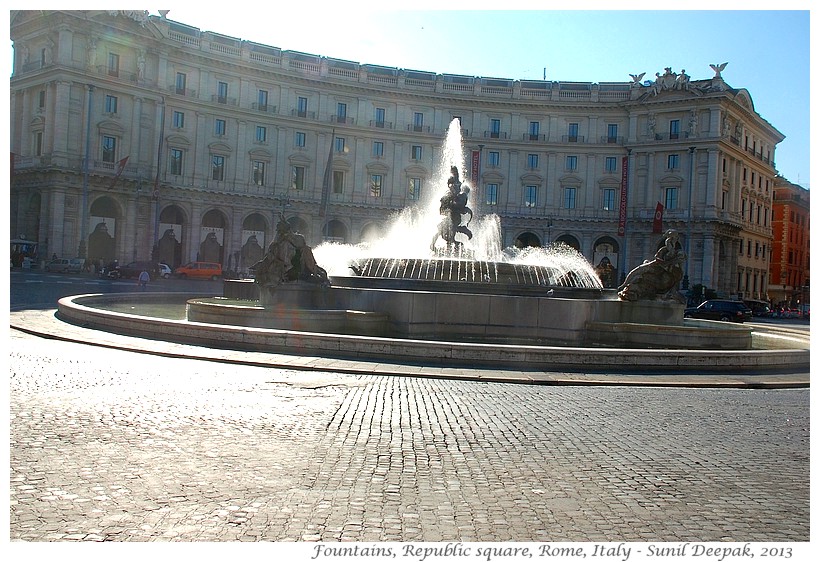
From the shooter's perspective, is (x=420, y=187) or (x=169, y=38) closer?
(x=169, y=38)

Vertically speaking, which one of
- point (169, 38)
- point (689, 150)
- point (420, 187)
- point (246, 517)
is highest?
point (169, 38)

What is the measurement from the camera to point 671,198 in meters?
75.1

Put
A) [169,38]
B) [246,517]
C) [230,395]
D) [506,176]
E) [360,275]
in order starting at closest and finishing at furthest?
[246,517] < [230,395] < [360,275] < [169,38] < [506,176]

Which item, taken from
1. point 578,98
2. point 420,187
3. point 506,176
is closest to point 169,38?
point 420,187

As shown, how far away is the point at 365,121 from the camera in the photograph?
73875mm

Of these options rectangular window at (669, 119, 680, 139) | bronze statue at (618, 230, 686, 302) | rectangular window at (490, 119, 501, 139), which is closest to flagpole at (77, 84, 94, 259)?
rectangular window at (490, 119, 501, 139)

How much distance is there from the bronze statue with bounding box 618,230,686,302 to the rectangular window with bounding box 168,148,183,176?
5455cm

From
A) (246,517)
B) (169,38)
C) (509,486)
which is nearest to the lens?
(246,517)

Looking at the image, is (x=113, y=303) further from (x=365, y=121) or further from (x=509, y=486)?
(x=365, y=121)

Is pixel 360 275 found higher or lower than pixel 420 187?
lower

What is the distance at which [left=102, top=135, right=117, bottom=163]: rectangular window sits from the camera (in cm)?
6156

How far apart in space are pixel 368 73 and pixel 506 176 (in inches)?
690

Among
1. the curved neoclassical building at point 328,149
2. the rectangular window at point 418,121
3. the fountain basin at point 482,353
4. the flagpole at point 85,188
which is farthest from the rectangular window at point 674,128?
the fountain basin at point 482,353

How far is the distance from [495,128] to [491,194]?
694 cm
